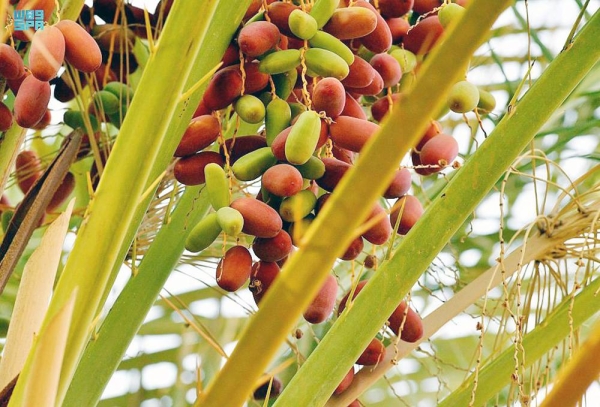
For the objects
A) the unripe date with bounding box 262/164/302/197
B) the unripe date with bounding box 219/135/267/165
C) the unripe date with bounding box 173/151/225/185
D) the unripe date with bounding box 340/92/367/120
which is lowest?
the unripe date with bounding box 262/164/302/197

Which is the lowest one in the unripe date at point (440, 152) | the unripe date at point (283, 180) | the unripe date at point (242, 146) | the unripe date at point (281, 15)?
the unripe date at point (283, 180)

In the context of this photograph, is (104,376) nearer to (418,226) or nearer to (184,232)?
(184,232)

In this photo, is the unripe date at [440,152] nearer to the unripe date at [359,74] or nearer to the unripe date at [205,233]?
the unripe date at [359,74]

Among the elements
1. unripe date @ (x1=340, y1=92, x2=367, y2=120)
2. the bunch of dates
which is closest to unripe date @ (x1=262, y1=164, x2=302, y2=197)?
the bunch of dates

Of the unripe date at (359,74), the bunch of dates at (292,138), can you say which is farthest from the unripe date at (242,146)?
the unripe date at (359,74)

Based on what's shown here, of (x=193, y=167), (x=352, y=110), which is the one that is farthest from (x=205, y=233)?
(x=352, y=110)

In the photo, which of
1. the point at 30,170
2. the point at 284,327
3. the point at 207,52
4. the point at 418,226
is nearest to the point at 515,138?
the point at 418,226

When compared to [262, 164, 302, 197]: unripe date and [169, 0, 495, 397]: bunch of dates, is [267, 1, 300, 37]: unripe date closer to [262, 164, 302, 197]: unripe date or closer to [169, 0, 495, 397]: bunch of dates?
[169, 0, 495, 397]: bunch of dates

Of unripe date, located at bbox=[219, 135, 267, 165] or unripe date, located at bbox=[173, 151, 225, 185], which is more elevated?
unripe date, located at bbox=[219, 135, 267, 165]

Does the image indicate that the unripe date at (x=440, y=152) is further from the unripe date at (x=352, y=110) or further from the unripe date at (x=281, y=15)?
the unripe date at (x=281, y=15)

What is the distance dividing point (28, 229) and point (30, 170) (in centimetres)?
45

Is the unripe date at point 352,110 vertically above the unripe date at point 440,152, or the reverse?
the unripe date at point 352,110

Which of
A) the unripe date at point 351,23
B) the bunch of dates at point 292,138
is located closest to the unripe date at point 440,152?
the bunch of dates at point 292,138

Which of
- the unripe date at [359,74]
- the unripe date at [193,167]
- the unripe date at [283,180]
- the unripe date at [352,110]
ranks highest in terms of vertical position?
the unripe date at [359,74]
